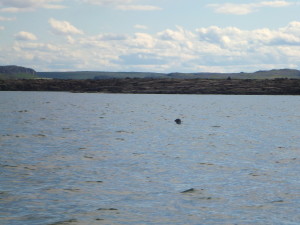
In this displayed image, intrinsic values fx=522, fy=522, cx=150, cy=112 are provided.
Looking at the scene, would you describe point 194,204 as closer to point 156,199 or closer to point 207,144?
point 156,199

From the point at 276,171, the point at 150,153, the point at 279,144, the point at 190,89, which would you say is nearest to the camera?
the point at 276,171

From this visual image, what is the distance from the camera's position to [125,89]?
651 feet

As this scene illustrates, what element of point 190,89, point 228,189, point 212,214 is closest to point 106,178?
point 228,189

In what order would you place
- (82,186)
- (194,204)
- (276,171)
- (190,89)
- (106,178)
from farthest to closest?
1. (190,89)
2. (276,171)
3. (106,178)
4. (82,186)
5. (194,204)

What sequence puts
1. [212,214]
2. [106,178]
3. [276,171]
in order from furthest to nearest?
[276,171], [106,178], [212,214]

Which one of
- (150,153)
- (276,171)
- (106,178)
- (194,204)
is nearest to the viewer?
(194,204)

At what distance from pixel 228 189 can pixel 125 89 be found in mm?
175390

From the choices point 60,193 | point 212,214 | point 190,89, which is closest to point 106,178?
point 60,193

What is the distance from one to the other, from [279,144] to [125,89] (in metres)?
157

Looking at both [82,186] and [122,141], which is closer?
[82,186]

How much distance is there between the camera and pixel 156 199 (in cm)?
2175

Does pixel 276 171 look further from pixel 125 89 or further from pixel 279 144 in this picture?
pixel 125 89

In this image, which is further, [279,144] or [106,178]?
[279,144]

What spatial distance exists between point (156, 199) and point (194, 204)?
1.73m
